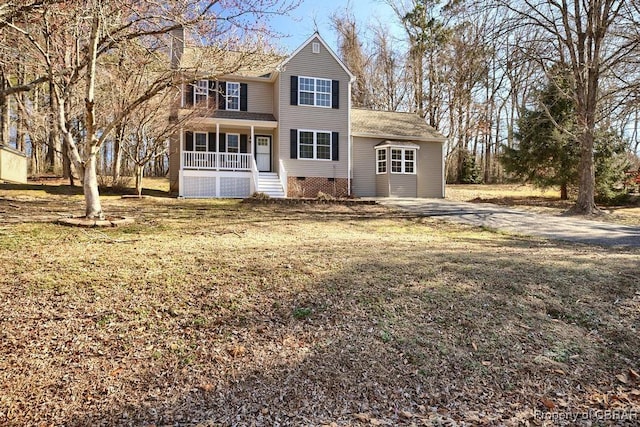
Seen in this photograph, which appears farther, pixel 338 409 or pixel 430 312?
pixel 430 312

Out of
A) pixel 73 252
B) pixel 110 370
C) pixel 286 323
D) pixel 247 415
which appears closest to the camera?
pixel 247 415

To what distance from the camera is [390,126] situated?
2038cm

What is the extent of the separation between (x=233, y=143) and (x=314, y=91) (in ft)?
14.2

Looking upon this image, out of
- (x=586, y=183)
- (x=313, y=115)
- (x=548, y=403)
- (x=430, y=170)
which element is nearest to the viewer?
(x=548, y=403)

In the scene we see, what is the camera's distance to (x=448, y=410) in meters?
3.04

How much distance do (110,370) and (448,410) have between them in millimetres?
2573

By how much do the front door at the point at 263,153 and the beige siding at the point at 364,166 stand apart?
4054 millimetres

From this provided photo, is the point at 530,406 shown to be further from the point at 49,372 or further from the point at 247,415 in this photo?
the point at 49,372

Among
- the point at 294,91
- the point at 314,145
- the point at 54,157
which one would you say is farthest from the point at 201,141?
the point at 54,157

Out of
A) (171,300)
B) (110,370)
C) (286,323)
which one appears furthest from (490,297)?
(110,370)

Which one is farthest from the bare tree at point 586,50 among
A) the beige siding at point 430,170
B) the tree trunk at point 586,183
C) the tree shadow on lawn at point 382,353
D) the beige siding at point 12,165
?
the beige siding at point 12,165

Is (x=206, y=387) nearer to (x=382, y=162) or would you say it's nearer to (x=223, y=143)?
(x=223, y=143)

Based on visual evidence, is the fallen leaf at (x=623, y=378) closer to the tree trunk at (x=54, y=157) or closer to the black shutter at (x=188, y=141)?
the black shutter at (x=188, y=141)

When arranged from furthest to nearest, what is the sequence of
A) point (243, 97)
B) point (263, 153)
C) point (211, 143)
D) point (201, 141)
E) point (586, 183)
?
point (263, 153), point (243, 97), point (211, 143), point (201, 141), point (586, 183)
